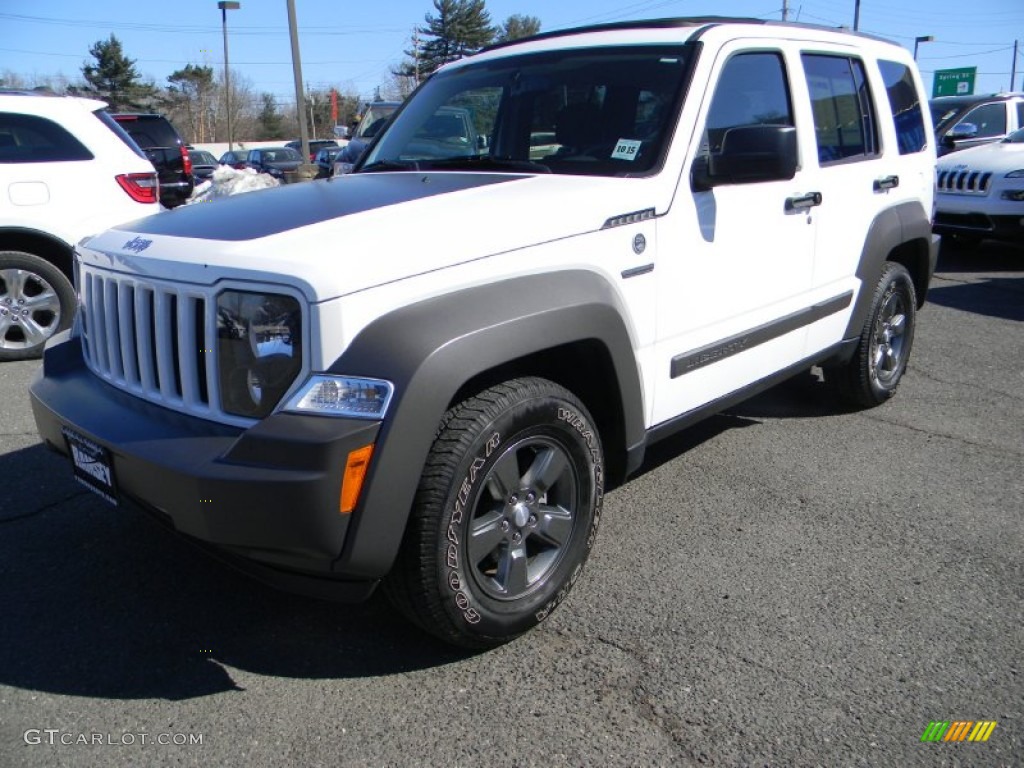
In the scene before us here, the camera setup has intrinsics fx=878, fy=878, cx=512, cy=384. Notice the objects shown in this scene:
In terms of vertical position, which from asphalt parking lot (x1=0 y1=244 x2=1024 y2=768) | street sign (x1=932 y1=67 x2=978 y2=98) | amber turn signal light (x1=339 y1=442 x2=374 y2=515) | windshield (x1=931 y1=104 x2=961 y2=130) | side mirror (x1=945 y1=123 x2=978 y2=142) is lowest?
asphalt parking lot (x1=0 y1=244 x2=1024 y2=768)

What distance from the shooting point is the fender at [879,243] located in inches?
179

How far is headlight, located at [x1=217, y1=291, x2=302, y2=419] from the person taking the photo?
237 centimetres

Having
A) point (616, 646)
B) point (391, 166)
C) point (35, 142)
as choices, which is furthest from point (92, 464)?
point (35, 142)

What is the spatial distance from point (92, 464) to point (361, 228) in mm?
1125

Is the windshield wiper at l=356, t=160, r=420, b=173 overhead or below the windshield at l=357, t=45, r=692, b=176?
below

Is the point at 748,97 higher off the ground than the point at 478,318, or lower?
higher

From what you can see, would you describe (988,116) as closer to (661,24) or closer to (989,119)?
(989,119)

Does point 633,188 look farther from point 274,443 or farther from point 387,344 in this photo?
point 274,443

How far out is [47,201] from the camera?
20.5 ft

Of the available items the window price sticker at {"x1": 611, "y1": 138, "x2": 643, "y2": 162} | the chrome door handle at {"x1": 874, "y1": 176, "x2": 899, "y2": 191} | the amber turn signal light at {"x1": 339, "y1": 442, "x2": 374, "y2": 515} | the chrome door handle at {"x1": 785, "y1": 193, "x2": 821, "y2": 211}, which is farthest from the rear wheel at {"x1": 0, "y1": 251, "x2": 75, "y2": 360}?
the chrome door handle at {"x1": 874, "y1": 176, "x2": 899, "y2": 191}

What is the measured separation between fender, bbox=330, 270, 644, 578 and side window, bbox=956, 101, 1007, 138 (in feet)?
40.1

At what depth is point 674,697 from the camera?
2578mm

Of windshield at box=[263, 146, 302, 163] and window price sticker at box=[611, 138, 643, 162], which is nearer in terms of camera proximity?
window price sticker at box=[611, 138, 643, 162]

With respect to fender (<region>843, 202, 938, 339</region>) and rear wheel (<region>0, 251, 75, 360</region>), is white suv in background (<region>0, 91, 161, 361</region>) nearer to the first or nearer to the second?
rear wheel (<region>0, 251, 75, 360</region>)
